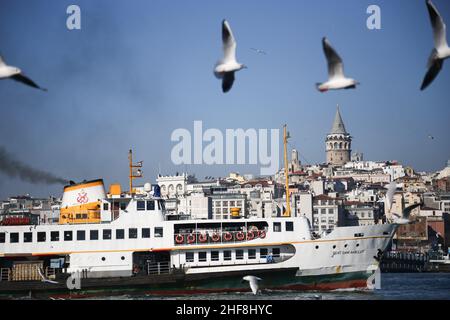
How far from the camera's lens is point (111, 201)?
68.2 feet

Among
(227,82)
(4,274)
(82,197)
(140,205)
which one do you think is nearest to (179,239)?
(140,205)

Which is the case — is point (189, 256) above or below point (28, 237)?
below

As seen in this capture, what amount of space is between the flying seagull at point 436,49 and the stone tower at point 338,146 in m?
96.2

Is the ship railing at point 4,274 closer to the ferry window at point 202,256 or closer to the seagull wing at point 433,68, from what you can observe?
the ferry window at point 202,256

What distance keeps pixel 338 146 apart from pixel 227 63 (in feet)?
323

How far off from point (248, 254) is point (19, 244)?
5.20 metres

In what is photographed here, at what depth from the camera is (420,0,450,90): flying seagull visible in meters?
10.1

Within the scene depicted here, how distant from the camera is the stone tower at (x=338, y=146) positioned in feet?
353

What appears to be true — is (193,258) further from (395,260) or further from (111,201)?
(395,260)

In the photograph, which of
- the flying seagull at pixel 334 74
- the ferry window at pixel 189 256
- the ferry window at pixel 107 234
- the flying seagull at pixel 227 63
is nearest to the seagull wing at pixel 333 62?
the flying seagull at pixel 334 74

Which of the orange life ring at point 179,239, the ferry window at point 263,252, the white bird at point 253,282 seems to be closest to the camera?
the white bird at point 253,282

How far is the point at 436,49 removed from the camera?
10.2 metres

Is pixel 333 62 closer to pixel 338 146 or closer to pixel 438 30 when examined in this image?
pixel 438 30
